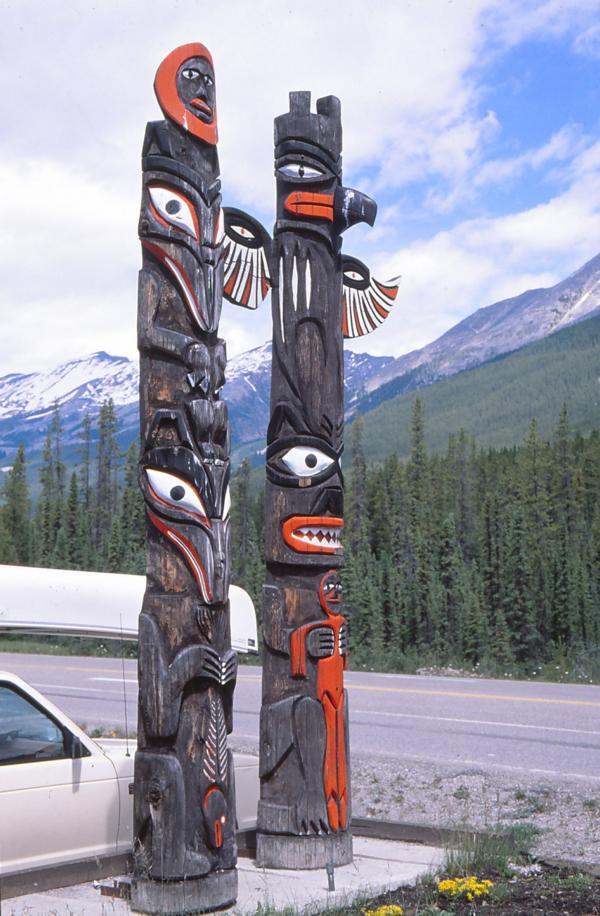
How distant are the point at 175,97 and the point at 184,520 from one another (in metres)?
2.67

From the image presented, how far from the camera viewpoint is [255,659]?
79.1ft

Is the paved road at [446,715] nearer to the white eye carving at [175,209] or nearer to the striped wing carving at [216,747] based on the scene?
the striped wing carving at [216,747]

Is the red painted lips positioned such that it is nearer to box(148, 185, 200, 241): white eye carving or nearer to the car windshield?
box(148, 185, 200, 241): white eye carving

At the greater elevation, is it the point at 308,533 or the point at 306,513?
the point at 306,513

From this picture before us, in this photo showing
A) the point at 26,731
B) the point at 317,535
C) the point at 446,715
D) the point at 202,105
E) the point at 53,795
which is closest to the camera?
the point at 53,795

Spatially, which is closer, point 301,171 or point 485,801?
point 301,171

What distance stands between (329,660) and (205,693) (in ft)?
4.87

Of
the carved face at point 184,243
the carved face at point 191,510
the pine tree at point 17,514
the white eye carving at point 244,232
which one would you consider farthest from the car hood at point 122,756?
the pine tree at point 17,514

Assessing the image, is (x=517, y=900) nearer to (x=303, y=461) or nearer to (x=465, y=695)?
(x=303, y=461)

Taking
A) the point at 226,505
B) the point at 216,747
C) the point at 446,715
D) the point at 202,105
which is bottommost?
the point at 446,715

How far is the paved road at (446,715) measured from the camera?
1216 cm

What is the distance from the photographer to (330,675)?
7.62m

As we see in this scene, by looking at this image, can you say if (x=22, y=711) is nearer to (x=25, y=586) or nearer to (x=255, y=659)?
(x=25, y=586)

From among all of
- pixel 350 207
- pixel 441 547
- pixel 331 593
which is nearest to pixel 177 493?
pixel 331 593
